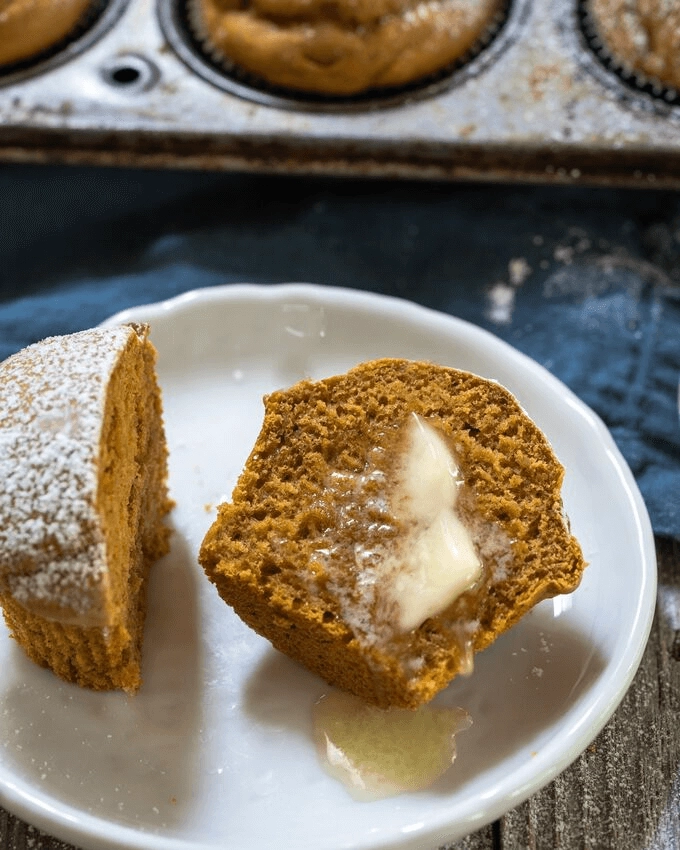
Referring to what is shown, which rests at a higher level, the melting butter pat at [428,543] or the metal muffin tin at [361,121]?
the metal muffin tin at [361,121]

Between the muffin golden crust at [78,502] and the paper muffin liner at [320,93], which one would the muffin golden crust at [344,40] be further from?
the muffin golden crust at [78,502]

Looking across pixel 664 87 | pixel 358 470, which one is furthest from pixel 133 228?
pixel 664 87

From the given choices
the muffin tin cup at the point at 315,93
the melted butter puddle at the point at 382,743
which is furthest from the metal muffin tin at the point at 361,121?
the melted butter puddle at the point at 382,743

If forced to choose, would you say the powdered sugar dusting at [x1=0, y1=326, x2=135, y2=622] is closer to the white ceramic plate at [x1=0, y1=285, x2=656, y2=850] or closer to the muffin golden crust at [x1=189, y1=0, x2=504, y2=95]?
the white ceramic plate at [x1=0, y1=285, x2=656, y2=850]

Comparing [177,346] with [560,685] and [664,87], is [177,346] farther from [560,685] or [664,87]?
[664,87]

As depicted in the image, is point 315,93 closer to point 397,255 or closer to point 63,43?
point 397,255

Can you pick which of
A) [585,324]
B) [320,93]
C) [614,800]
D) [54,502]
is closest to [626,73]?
[585,324]
